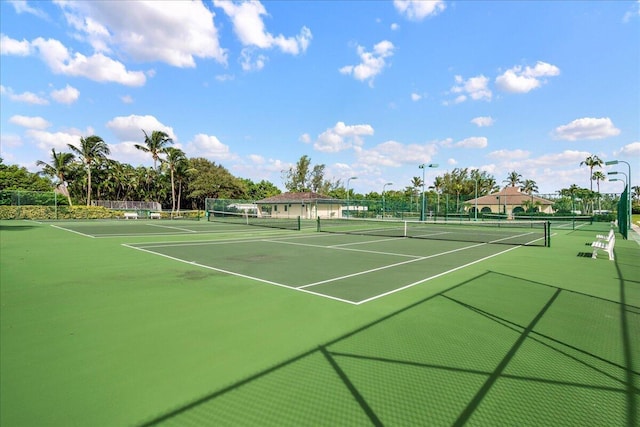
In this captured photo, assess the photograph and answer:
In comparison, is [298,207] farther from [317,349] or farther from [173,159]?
[317,349]

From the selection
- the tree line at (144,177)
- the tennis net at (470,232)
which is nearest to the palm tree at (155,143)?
the tree line at (144,177)

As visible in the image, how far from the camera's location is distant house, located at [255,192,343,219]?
5181 cm

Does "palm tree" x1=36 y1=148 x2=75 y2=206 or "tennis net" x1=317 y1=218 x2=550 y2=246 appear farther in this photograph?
"palm tree" x1=36 y1=148 x2=75 y2=206

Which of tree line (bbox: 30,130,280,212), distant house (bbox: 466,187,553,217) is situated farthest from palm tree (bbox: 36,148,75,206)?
distant house (bbox: 466,187,553,217)

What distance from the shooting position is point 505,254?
42.8 feet

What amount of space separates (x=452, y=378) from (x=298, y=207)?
50280 millimetres

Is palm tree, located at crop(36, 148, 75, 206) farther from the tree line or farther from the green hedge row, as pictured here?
the green hedge row

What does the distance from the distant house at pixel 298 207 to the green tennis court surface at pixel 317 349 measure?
139ft

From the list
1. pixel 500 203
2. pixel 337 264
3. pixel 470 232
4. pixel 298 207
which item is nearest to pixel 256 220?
pixel 298 207

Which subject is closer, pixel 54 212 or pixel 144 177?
pixel 54 212

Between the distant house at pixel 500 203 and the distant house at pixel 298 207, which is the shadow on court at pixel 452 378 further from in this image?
the distant house at pixel 500 203

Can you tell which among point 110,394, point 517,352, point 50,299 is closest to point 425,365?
point 517,352

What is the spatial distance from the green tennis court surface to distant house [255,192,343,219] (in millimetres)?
42408

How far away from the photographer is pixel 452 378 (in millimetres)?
3461
